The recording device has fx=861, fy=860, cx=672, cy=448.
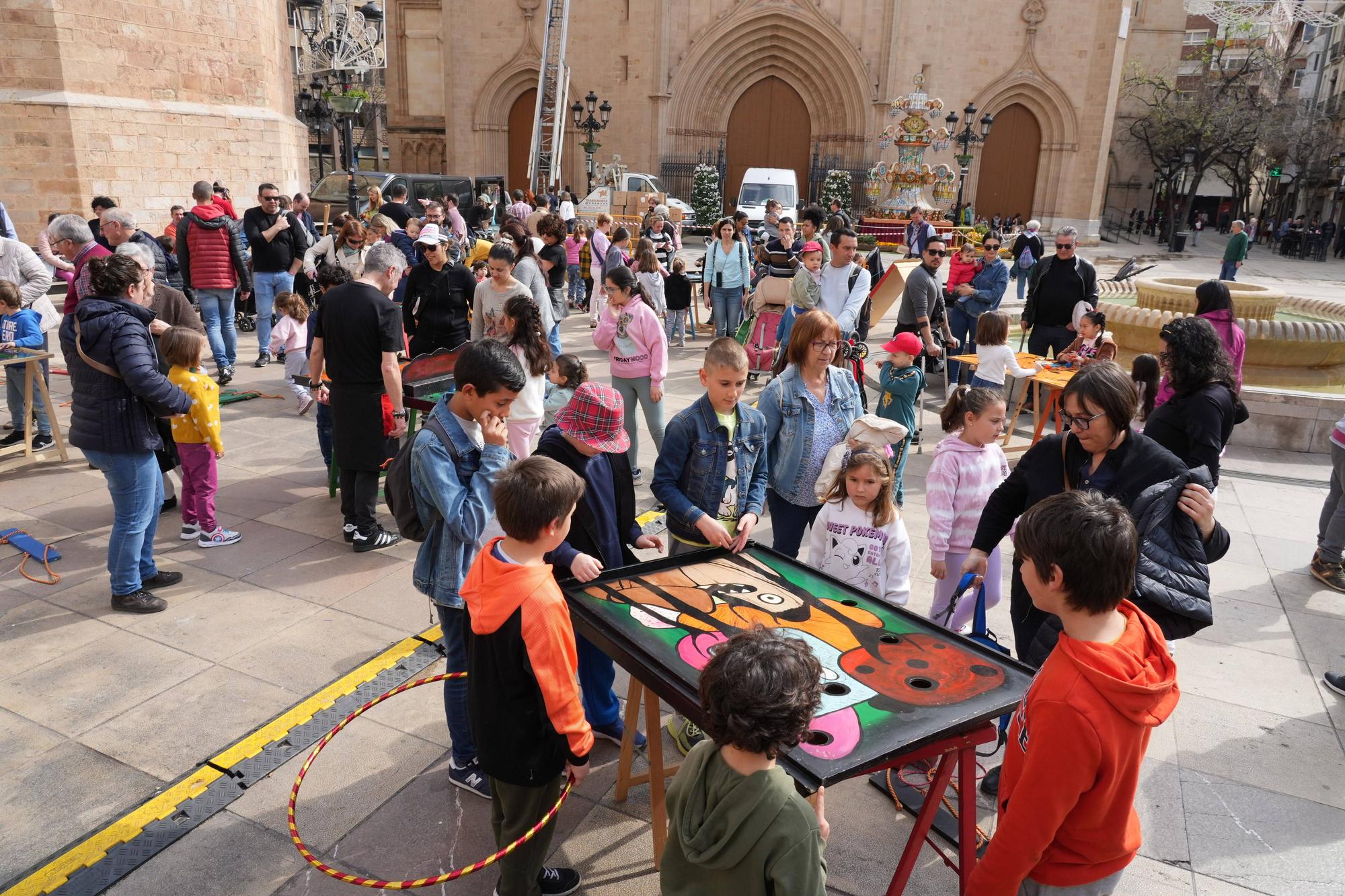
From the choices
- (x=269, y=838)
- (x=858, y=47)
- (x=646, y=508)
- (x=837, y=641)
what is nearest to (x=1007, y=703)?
(x=837, y=641)

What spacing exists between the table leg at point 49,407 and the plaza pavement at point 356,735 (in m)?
0.83

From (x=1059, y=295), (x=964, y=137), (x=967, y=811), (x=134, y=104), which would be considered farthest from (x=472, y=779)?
(x=964, y=137)

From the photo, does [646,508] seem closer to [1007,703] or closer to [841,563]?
[841,563]

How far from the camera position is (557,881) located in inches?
119

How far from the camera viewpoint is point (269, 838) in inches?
129

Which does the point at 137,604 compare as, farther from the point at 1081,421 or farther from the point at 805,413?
the point at 1081,421

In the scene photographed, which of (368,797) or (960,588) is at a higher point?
(960,588)

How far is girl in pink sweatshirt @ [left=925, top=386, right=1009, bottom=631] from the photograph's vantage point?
13.8ft

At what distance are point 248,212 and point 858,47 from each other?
26249 mm

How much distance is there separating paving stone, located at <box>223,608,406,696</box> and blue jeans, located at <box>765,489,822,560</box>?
84.5 inches

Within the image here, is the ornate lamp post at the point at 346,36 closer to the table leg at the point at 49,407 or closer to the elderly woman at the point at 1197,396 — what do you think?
the table leg at the point at 49,407

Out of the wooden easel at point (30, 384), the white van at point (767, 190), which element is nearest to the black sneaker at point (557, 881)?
the wooden easel at point (30, 384)

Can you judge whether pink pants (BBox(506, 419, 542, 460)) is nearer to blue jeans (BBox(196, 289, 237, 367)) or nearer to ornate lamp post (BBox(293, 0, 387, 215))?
blue jeans (BBox(196, 289, 237, 367))

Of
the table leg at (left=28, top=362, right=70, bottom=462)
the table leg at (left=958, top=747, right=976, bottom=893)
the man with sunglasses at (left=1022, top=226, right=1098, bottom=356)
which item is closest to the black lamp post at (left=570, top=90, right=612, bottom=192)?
the man with sunglasses at (left=1022, top=226, right=1098, bottom=356)
